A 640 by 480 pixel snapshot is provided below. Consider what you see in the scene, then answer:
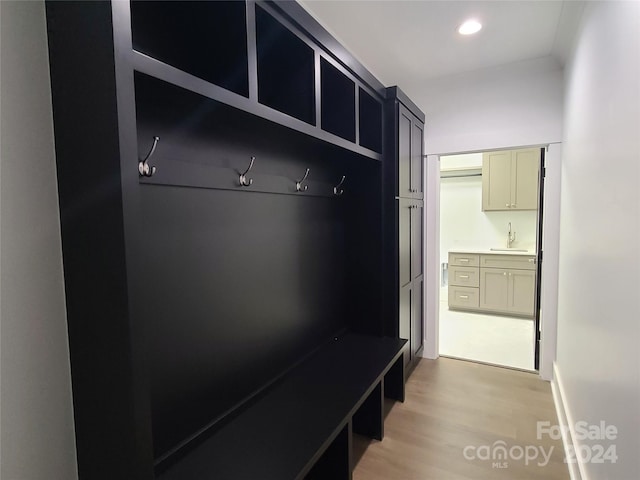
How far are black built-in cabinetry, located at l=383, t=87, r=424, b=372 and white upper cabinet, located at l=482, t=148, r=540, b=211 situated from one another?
2.32m

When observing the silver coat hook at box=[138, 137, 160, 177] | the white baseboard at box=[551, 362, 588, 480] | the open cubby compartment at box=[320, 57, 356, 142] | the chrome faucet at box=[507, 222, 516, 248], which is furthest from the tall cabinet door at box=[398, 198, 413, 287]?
the chrome faucet at box=[507, 222, 516, 248]

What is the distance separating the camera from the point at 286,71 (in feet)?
5.78

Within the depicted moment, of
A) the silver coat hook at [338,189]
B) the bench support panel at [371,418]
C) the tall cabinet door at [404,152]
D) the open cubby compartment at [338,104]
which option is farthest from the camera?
the tall cabinet door at [404,152]

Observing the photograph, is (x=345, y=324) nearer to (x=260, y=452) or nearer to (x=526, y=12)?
(x=260, y=452)

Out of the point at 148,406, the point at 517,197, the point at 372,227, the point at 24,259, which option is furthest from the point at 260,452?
the point at 517,197

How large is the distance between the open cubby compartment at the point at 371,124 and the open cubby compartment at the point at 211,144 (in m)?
0.67

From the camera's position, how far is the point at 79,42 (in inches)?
35.2

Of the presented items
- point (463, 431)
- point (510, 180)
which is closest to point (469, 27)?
point (463, 431)

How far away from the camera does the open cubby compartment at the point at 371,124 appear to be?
8.33 feet

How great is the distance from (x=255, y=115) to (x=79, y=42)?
0.55 meters

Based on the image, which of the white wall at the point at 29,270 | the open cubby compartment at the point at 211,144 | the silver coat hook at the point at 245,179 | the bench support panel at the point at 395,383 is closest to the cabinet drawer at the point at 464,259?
the bench support panel at the point at 395,383

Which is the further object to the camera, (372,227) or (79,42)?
(372,227)

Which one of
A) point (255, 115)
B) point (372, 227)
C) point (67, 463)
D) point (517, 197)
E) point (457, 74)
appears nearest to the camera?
point (67, 463)

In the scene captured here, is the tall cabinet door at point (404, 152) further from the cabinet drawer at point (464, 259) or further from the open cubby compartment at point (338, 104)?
the cabinet drawer at point (464, 259)
